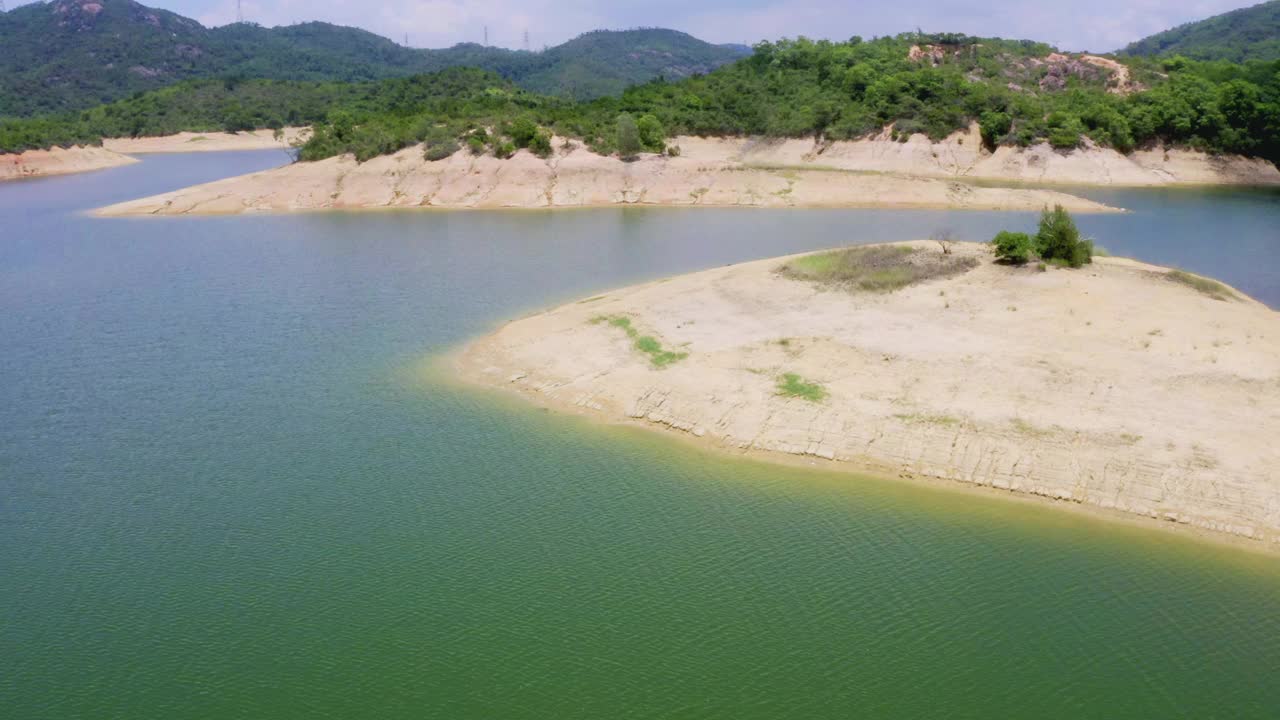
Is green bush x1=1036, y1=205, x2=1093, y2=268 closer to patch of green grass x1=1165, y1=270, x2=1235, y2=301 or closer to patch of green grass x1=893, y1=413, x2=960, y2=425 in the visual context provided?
patch of green grass x1=1165, y1=270, x2=1235, y2=301

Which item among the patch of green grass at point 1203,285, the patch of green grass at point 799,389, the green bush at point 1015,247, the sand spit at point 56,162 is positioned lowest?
the patch of green grass at point 799,389

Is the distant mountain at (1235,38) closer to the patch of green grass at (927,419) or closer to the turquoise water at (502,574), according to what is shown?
the patch of green grass at (927,419)

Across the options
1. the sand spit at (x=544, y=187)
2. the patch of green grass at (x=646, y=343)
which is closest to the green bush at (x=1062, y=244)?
the patch of green grass at (x=646, y=343)

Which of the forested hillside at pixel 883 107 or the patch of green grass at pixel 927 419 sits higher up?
the forested hillside at pixel 883 107

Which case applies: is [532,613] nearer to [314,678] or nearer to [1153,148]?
[314,678]

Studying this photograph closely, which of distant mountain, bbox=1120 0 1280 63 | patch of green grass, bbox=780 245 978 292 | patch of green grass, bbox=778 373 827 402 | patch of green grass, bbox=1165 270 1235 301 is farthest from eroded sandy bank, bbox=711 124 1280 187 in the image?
distant mountain, bbox=1120 0 1280 63

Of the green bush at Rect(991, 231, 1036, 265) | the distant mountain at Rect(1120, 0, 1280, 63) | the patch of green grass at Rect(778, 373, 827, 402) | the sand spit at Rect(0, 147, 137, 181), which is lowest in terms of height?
the patch of green grass at Rect(778, 373, 827, 402)
